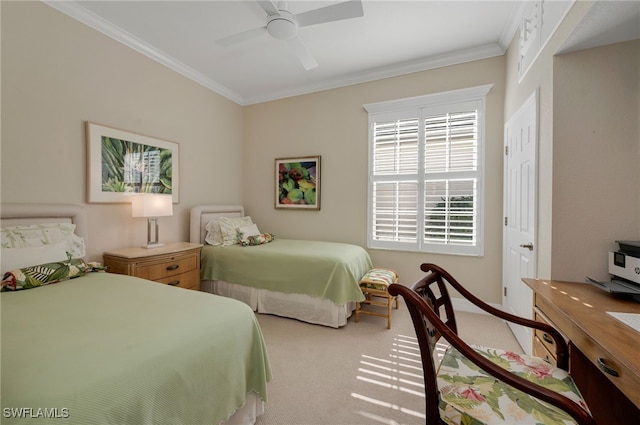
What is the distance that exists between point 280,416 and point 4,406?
1276 millimetres

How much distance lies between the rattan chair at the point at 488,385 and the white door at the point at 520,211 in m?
1.17

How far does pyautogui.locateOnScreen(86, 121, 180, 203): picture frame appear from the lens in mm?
2594

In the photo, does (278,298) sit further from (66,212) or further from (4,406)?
(4,406)

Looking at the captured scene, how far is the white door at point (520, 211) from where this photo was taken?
2.11m

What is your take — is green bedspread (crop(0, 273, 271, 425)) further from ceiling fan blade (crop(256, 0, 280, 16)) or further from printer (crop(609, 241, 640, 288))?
ceiling fan blade (crop(256, 0, 280, 16))

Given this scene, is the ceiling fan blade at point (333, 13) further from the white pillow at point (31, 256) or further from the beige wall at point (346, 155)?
the white pillow at point (31, 256)

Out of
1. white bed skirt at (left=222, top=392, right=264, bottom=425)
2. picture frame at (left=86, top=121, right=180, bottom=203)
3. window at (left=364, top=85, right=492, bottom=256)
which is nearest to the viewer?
white bed skirt at (left=222, top=392, right=264, bottom=425)

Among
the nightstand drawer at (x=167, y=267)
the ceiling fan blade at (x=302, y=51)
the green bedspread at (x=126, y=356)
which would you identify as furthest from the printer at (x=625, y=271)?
the nightstand drawer at (x=167, y=267)

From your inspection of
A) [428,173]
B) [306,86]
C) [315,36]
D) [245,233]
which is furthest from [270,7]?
[245,233]

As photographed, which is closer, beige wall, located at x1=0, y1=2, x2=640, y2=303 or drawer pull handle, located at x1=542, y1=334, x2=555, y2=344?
drawer pull handle, located at x1=542, y1=334, x2=555, y2=344

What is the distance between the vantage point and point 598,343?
0.97 meters

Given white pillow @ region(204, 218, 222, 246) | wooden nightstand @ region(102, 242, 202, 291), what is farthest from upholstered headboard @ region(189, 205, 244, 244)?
wooden nightstand @ region(102, 242, 202, 291)

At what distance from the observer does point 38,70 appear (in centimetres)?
224

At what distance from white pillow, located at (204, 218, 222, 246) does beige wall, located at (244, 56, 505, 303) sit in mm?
941
